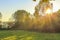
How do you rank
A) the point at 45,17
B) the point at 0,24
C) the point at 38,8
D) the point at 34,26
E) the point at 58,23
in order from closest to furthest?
the point at 58,23 < the point at 34,26 < the point at 45,17 < the point at 0,24 < the point at 38,8

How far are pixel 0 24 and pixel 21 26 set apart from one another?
2.99 m

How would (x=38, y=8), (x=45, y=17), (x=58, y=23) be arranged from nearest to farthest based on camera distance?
(x=58, y=23), (x=45, y=17), (x=38, y=8)

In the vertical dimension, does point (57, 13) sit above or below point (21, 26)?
above

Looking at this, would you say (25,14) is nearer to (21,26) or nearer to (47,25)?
(21,26)

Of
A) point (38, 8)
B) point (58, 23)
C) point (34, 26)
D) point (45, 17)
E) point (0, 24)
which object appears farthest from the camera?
point (38, 8)

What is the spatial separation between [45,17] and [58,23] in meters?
2.22

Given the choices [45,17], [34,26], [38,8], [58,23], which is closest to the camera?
[58,23]

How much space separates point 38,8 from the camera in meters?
19.7

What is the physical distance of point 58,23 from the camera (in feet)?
46.3

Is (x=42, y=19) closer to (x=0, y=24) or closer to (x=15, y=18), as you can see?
(x=15, y=18)

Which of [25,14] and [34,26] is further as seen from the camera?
[25,14]

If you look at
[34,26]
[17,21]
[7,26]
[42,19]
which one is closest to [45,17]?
[42,19]

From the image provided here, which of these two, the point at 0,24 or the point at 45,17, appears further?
the point at 0,24

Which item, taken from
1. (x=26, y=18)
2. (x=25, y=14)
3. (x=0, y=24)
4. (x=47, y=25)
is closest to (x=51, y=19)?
(x=47, y=25)
